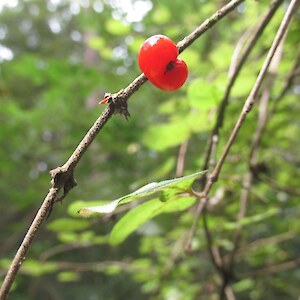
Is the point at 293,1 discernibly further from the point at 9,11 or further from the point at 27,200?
the point at 9,11

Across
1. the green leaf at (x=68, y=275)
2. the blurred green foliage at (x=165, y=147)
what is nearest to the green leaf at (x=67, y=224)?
the blurred green foliage at (x=165, y=147)

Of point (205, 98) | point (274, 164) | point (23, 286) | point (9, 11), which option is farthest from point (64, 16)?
point (205, 98)

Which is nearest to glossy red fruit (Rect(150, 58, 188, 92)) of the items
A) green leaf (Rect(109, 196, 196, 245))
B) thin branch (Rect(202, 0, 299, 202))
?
thin branch (Rect(202, 0, 299, 202))

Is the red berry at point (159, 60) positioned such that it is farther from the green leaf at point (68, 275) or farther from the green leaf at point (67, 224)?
the green leaf at point (68, 275)

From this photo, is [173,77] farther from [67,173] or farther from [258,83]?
[67,173]

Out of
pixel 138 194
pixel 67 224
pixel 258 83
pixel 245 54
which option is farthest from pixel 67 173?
pixel 67 224

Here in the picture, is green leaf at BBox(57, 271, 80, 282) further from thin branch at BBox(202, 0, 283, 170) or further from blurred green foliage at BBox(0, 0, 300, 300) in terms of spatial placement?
thin branch at BBox(202, 0, 283, 170)

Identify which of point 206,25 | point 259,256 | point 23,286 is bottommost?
point 206,25
